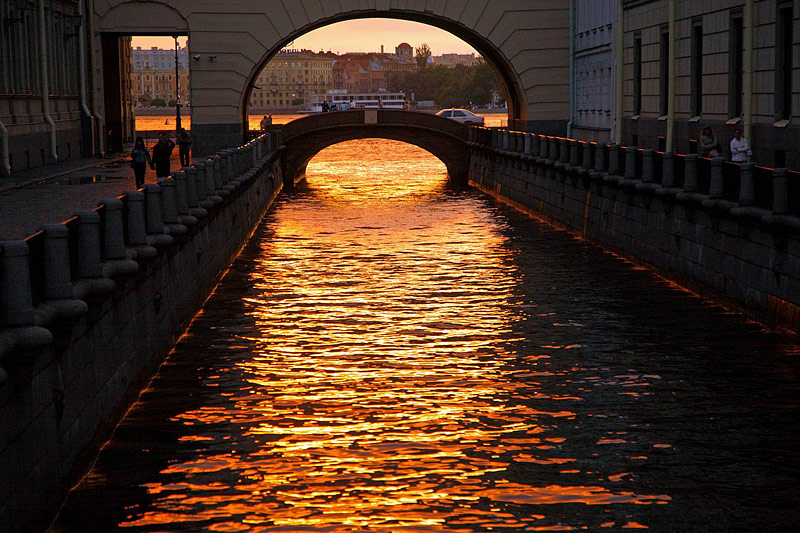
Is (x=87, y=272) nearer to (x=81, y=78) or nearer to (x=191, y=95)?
(x=81, y=78)

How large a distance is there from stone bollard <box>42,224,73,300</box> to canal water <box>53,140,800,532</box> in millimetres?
1560

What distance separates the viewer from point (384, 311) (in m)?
19.5

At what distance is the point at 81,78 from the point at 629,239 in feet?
81.3

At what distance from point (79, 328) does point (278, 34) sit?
3807 centimetres

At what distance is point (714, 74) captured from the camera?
1155 inches

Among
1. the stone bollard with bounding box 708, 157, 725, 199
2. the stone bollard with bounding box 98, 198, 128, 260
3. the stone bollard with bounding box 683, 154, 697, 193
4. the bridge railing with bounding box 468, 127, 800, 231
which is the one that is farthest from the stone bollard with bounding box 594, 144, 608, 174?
the stone bollard with bounding box 98, 198, 128, 260

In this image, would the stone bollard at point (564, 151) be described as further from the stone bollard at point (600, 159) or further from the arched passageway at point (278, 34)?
the arched passageway at point (278, 34)

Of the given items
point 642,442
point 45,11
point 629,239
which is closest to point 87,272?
point 642,442

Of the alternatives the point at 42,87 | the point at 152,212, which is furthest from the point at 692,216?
the point at 42,87

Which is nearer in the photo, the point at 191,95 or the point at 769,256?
the point at 769,256

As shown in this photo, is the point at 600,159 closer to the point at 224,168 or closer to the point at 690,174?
the point at 690,174

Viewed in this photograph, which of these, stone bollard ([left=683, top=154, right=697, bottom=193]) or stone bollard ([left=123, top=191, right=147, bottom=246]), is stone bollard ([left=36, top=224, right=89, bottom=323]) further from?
stone bollard ([left=683, top=154, right=697, bottom=193])

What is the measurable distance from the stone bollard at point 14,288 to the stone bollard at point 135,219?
4.90 meters

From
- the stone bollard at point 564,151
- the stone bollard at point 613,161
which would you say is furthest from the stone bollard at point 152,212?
the stone bollard at point 564,151
